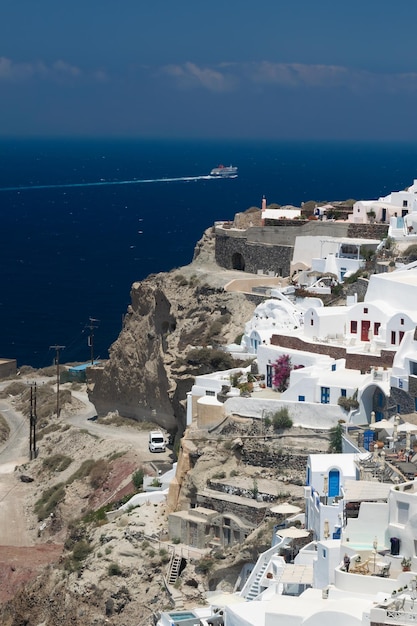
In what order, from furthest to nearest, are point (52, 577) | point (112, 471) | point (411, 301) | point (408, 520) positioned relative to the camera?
point (112, 471), point (411, 301), point (52, 577), point (408, 520)

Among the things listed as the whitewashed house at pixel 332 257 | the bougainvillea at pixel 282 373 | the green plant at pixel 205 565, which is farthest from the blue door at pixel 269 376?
the whitewashed house at pixel 332 257

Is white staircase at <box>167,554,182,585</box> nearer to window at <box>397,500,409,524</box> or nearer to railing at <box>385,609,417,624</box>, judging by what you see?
window at <box>397,500,409,524</box>

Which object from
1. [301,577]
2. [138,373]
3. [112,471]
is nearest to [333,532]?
[301,577]

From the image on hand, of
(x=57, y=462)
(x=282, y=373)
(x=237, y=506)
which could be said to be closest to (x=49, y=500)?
(x=57, y=462)

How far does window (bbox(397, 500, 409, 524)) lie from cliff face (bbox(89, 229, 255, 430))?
20434 mm

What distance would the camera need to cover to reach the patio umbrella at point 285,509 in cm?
3770

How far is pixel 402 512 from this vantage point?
31.0 metres

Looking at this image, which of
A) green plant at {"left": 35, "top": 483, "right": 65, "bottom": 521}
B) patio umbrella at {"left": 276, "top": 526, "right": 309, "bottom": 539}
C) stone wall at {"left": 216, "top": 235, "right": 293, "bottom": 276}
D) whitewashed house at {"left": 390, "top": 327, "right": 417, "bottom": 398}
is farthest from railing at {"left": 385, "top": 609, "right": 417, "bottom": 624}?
stone wall at {"left": 216, "top": 235, "right": 293, "bottom": 276}

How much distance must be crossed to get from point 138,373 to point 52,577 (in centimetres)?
1758

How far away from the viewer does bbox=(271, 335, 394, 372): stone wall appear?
4206 centimetres

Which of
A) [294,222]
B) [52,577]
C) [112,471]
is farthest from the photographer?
[294,222]

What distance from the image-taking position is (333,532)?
33.6m

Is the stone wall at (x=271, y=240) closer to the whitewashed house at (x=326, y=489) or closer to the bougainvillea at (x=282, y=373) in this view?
the bougainvillea at (x=282, y=373)

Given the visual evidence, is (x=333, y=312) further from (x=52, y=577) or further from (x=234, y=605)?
(x=234, y=605)
